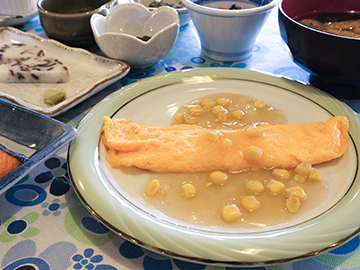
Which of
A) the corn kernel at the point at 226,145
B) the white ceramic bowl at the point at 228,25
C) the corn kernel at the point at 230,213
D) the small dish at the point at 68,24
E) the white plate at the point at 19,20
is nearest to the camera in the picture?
the corn kernel at the point at 230,213

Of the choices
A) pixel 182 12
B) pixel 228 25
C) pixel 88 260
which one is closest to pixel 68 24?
pixel 182 12

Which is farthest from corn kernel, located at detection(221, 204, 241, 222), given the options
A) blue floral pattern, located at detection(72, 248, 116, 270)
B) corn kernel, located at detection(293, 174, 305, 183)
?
blue floral pattern, located at detection(72, 248, 116, 270)

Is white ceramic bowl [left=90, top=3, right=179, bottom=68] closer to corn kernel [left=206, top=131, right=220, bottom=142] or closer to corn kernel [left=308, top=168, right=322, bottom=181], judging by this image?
corn kernel [left=206, top=131, right=220, bottom=142]

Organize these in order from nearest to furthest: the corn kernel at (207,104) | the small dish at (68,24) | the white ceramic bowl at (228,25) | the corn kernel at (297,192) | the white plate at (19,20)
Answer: the corn kernel at (297,192), the corn kernel at (207,104), the white ceramic bowl at (228,25), the small dish at (68,24), the white plate at (19,20)

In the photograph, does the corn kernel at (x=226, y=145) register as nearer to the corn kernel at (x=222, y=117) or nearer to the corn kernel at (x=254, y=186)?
the corn kernel at (x=254, y=186)

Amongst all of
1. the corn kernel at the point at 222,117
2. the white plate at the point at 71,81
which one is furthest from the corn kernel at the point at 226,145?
the white plate at the point at 71,81

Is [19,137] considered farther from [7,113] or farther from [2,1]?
[2,1]
